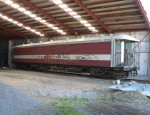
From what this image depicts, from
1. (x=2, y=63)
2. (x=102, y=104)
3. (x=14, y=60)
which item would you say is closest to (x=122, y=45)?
(x=102, y=104)

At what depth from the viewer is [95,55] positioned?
2056 centimetres

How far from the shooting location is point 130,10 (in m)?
20.9

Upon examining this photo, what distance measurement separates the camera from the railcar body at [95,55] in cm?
1934

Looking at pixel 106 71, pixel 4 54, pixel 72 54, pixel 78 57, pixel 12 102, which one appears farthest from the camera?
pixel 4 54

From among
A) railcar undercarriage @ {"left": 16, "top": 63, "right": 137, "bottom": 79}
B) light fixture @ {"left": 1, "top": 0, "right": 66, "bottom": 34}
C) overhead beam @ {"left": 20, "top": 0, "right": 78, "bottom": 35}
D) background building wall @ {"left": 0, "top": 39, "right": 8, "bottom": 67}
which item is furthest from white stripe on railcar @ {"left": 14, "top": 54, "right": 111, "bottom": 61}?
background building wall @ {"left": 0, "top": 39, "right": 8, "bottom": 67}

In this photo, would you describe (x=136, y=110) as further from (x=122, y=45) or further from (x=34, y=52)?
(x=34, y=52)

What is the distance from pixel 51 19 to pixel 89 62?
698 centimetres

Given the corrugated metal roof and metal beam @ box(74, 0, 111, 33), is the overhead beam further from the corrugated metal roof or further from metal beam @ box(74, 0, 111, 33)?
metal beam @ box(74, 0, 111, 33)

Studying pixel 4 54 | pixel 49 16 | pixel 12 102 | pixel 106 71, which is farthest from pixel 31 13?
pixel 12 102

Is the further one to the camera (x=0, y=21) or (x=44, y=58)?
(x=0, y=21)

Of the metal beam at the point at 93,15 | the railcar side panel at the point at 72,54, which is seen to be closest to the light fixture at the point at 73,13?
the metal beam at the point at 93,15

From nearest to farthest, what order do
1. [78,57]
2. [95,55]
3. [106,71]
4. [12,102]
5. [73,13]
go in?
[12,102] → [106,71] → [95,55] → [78,57] → [73,13]

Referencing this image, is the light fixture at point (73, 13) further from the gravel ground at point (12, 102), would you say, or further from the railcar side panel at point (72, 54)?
the gravel ground at point (12, 102)

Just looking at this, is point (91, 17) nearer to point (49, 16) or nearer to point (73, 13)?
point (73, 13)
